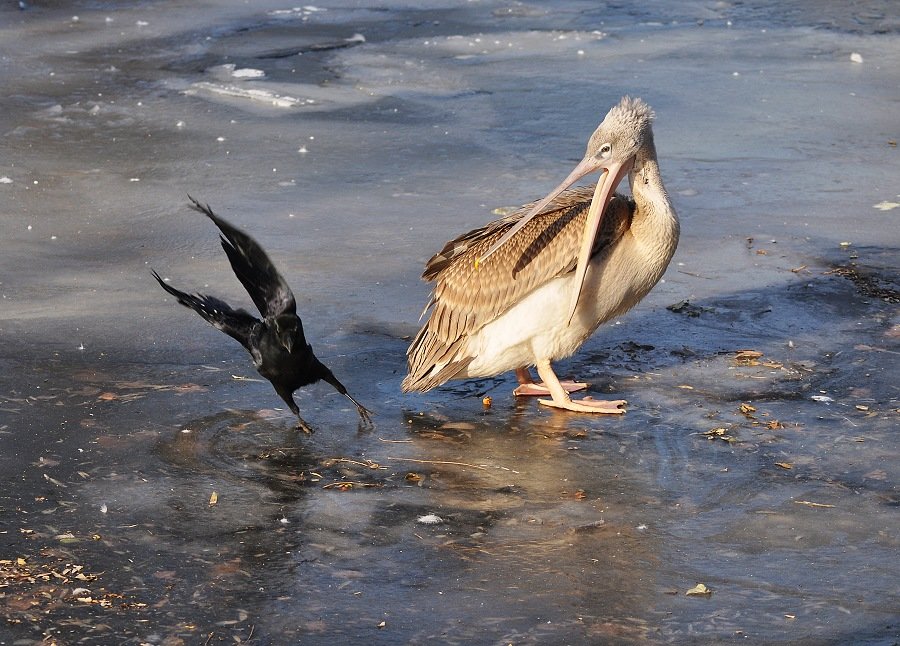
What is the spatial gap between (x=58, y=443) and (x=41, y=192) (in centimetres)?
399

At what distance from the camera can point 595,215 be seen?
5.66 m

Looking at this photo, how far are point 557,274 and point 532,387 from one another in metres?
0.64

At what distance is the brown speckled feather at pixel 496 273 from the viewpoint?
5734 millimetres

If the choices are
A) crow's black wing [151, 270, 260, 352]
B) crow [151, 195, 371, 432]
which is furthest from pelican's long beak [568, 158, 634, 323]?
crow's black wing [151, 270, 260, 352]

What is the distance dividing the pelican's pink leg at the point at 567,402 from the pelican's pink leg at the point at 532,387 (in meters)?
0.15

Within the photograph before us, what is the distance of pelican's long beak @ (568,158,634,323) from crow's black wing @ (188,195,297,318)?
1243mm

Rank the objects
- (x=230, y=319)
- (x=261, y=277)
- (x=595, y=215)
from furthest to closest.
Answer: (x=595, y=215) < (x=230, y=319) < (x=261, y=277)

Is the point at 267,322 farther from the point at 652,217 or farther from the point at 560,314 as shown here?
the point at 652,217

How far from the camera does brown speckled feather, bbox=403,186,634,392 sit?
18.8ft

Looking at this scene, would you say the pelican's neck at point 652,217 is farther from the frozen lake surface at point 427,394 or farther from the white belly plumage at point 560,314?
the frozen lake surface at point 427,394

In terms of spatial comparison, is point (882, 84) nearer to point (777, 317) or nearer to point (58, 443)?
point (777, 317)

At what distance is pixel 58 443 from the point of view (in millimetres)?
5262

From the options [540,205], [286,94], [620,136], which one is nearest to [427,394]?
[540,205]

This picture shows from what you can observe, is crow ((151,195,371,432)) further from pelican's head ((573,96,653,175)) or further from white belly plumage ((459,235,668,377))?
pelican's head ((573,96,653,175))
